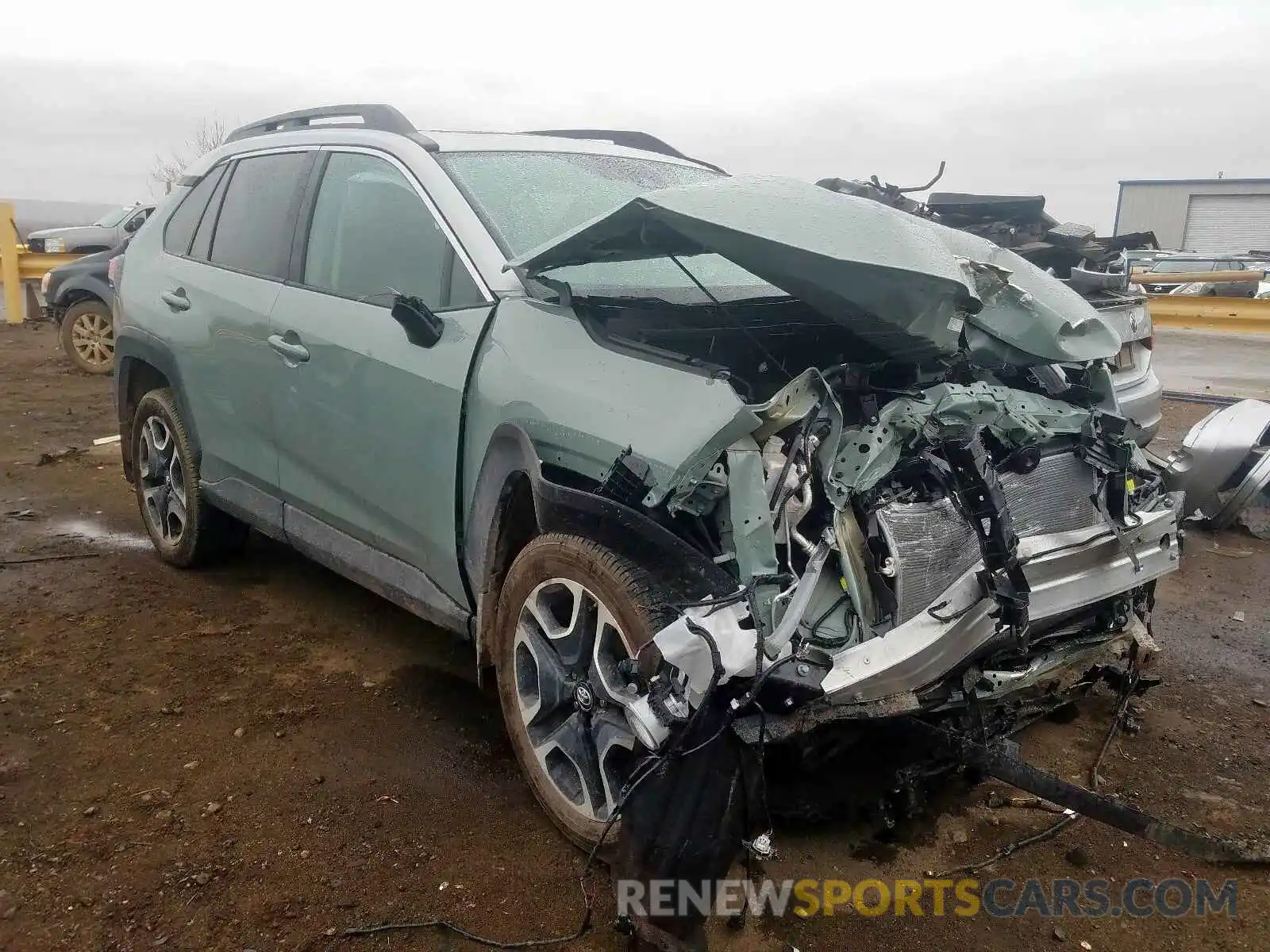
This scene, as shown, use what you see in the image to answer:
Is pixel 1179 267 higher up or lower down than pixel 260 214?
lower down

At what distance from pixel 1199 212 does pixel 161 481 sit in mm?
36770

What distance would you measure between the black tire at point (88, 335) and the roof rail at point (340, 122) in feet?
24.0

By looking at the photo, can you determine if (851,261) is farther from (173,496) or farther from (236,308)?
(173,496)

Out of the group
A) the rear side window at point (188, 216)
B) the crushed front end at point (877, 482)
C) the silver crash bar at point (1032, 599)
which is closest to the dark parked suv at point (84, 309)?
the rear side window at point (188, 216)

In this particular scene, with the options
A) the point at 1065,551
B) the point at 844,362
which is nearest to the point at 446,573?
the point at 844,362

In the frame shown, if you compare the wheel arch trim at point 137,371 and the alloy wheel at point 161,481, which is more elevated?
the wheel arch trim at point 137,371

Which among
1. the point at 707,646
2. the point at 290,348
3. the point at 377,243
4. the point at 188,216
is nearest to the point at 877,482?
the point at 707,646

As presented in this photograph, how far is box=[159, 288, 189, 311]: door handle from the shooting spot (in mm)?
4197

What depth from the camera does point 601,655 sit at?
2.49 m

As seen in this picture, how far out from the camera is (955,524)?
251 cm

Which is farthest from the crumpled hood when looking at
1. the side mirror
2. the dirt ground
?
the dirt ground

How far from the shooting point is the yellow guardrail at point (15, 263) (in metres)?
14.5

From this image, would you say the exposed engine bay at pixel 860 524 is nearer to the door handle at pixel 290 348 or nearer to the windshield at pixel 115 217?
the door handle at pixel 290 348

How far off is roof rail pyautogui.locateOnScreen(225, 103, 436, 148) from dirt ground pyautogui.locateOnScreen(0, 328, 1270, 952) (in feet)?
6.56
